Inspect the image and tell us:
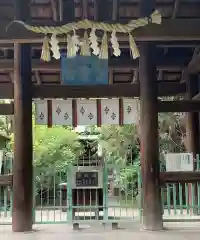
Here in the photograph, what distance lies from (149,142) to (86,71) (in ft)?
7.68

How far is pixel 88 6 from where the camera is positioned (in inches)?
377

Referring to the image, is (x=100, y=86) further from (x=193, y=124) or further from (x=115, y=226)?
(x=193, y=124)

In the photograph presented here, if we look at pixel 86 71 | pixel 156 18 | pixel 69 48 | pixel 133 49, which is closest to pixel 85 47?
pixel 69 48

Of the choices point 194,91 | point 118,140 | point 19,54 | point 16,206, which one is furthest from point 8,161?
point 118,140

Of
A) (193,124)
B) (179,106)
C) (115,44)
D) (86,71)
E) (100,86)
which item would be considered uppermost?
(115,44)

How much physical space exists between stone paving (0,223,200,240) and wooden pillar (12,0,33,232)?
0.45m

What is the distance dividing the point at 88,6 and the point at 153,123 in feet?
10.2

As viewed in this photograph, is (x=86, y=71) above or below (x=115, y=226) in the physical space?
above

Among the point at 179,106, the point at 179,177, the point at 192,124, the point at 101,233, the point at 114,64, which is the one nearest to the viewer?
the point at 101,233

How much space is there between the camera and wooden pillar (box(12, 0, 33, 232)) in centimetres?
920

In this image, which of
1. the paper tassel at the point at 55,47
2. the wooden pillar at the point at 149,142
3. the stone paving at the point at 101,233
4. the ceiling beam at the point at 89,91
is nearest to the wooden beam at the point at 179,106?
the wooden pillar at the point at 149,142

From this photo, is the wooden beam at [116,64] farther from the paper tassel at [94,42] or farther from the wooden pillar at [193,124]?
the paper tassel at [94,42]

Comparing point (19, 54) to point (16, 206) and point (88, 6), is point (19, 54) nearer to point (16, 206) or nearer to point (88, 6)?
point (88, 6)

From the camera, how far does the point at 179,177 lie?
9609 millimetres
